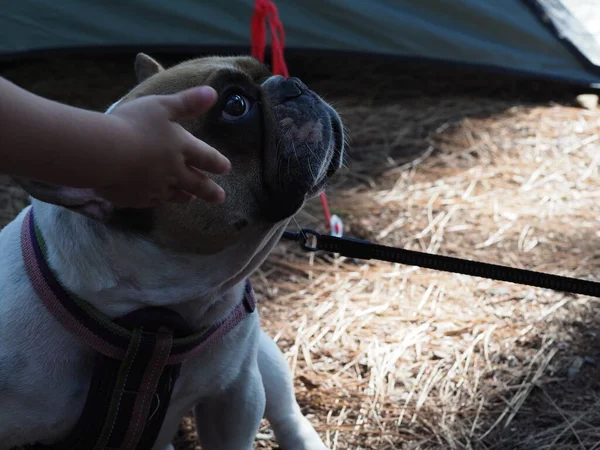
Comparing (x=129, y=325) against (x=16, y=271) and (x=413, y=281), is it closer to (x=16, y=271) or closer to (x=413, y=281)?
(x=16, y=271)

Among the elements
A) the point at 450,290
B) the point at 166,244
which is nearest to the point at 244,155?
the point at 166,244

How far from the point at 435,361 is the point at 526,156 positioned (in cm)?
131

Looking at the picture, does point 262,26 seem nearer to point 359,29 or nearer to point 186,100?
point 359,29

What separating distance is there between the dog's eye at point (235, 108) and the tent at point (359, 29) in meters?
2.19

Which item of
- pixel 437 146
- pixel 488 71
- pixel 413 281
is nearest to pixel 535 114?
pixel 488 71

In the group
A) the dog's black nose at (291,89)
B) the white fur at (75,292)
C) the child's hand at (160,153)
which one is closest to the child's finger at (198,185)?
the child's hand at (160,153)

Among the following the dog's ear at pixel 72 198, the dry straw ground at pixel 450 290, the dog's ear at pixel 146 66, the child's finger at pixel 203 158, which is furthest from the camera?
the dry straw ground at pixel 450 290

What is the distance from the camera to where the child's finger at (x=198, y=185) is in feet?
2.91

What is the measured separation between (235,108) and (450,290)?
1.12m

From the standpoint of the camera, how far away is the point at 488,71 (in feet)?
11.4

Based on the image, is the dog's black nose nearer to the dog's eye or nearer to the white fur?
the dog's eye

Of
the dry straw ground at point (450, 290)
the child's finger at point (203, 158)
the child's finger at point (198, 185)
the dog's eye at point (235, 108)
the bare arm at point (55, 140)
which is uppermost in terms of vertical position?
the bare arm at point (55, 140)

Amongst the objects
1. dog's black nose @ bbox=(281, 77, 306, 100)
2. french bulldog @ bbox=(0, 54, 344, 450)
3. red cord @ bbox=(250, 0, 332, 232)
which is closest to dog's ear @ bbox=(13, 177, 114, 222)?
french bulldog @ bbox=(0, 54, 344, 450)

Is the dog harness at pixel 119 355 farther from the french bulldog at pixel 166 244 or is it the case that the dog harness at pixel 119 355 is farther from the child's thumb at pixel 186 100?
the child's thumb at pixel 186 100
